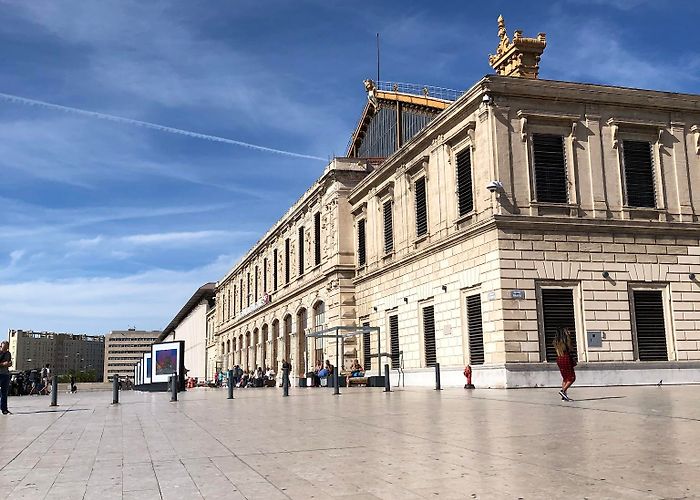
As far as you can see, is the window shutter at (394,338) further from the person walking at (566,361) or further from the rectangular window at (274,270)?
the rectangular window at (274,270)

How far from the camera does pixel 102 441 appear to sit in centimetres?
991

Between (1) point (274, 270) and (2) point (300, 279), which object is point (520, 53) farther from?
(1) point (274, 270)

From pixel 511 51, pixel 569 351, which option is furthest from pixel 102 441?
pixel 511 51

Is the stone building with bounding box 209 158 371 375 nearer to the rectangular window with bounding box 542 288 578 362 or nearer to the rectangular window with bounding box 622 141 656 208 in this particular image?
the rectangular window with bounding box 542 288 578 362

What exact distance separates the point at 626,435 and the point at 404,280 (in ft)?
73.4

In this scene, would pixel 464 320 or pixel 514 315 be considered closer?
pixel 514 315

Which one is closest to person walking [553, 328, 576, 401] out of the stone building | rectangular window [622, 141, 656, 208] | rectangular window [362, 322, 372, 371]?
rectangular window [622, 141, 656, 208]

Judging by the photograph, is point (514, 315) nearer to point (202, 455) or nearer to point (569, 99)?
point (569, 99)

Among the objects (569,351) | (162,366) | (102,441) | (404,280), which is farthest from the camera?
(162,366)

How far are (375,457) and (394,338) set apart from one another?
24790 mm

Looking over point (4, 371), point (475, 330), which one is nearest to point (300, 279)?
point (475, 330)

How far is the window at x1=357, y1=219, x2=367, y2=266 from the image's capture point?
37.0 meters

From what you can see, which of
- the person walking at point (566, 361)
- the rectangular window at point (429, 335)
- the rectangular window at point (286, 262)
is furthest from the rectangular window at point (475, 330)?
the rectangular window at point (286, 262)

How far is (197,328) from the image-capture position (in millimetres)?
96688
